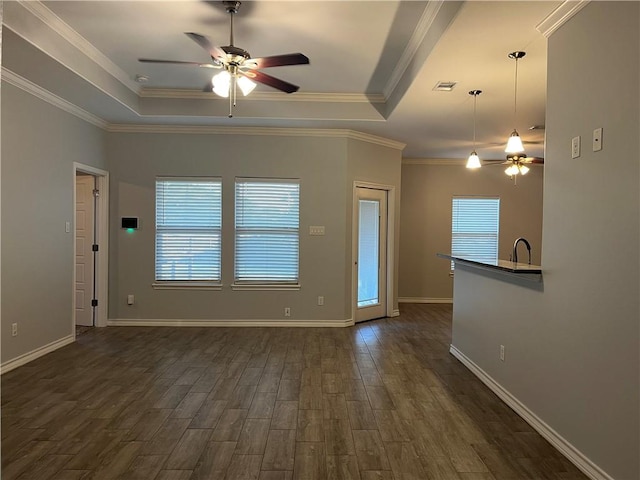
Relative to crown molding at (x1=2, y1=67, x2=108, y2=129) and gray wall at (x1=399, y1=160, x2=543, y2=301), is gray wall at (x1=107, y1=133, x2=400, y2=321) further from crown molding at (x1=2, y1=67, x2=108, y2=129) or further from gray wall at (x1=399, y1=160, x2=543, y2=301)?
gray wall at (x1=399, y1=160, x2=543, y2=301)

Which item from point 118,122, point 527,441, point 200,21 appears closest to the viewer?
point 527,441

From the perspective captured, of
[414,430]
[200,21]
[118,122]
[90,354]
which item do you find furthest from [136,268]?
[414,430]

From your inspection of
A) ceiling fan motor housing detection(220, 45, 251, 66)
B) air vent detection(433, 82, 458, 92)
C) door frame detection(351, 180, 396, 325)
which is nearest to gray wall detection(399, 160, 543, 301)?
door frame detection(351, 180, 396, 325)

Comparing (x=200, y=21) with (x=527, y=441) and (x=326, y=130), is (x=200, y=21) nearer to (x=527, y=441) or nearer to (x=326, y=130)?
(x=326, y=130)

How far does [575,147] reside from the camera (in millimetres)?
2566

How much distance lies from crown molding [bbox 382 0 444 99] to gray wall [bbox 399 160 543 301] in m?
3.43

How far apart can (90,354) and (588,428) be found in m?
4.52

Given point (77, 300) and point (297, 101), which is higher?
point (297, 101)

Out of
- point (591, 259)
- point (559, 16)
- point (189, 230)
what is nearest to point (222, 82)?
point (559, 16)

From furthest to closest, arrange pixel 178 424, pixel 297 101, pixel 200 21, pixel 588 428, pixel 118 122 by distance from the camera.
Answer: pixel 118 122, pixel 297 101, pixel 200 21, pixel 178 424, pixel 588 428

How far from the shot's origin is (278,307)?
589 centimetres

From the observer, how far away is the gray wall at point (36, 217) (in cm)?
394

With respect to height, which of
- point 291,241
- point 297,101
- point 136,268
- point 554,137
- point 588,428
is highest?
point 297,101

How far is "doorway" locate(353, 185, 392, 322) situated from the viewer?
6133 millimetres
